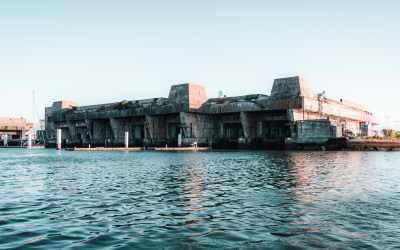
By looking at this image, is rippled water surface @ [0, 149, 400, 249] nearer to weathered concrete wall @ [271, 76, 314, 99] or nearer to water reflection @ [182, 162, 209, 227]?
water reflection @ [182, 162, 209, 227]

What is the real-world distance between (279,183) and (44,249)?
1362 cm

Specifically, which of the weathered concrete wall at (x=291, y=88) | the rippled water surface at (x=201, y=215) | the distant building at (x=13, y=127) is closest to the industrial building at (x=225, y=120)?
the weathered concrete wall at (x=291, y=88)

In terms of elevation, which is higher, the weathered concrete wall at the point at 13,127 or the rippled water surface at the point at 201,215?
the weathered concrete wall at the point at 13,127

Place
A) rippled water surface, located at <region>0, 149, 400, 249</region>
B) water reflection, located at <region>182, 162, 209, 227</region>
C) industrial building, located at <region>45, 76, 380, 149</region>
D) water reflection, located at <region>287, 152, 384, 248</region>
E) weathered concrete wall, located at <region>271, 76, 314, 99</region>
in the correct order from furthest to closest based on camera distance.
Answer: weathered concrete wall, located at <region>271, 76, 314, 99</region> < industrial building, located at <region>45, 76, 380, 149</region> < water reflection, located at <region>182, 162, 209, 227</region> < water reflection, located at <region>287, 152, 384, 248</region> < rippled water surface, located at <region>0, 149, 400, 249</region>

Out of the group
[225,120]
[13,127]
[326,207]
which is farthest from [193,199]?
[13,127]

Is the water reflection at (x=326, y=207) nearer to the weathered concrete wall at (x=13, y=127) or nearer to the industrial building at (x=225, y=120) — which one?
the industrial building at (x=225, y=120)

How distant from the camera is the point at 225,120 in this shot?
3169 inches

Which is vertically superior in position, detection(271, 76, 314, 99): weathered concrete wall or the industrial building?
detection(271, 76, 314, 99): weathered concrete wall

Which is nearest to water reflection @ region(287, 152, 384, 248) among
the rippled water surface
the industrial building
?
the rippled water surface

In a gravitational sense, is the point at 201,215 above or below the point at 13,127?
below

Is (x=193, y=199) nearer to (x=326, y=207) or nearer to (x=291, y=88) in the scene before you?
(x=326, y=207)

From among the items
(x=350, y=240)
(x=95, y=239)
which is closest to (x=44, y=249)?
(x=95, y=239)

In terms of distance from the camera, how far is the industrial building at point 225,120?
65.4 meters

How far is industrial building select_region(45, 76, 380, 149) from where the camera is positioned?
65438 millimetres
